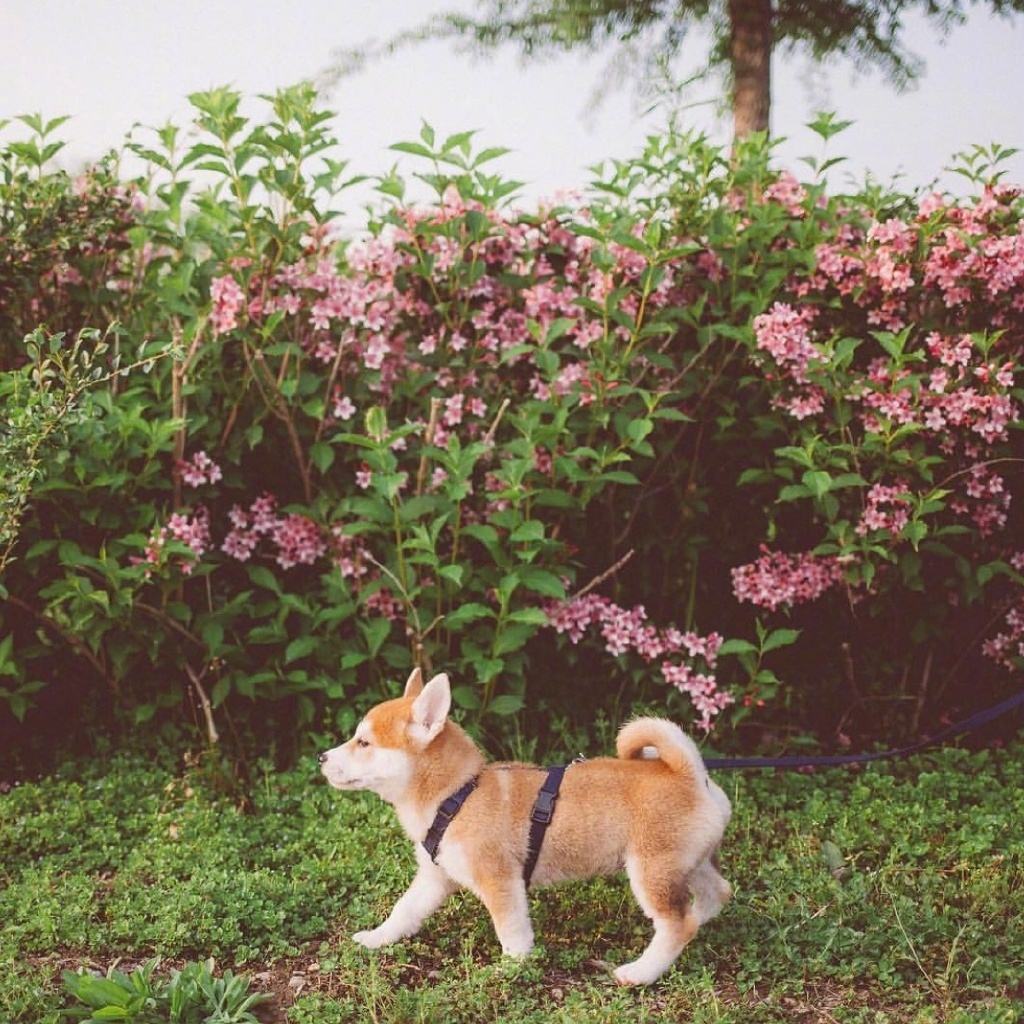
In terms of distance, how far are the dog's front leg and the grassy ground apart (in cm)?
6

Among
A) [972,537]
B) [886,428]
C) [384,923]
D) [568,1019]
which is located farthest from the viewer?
[972,537]

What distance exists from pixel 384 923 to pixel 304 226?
2923mm

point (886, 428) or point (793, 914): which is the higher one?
point (886, 428)

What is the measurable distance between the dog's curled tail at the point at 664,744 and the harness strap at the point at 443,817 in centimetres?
52

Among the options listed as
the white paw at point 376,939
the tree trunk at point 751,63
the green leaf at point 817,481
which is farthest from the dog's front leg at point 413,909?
the tree trunk at point 751,63

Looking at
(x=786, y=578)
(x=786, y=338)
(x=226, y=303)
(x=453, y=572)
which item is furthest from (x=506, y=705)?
(x=226, y=303)

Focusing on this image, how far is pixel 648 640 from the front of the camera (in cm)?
577

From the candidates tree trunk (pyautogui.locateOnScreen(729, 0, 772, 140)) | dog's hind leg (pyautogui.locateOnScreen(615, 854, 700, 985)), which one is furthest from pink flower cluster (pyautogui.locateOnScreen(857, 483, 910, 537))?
tree trunk (pyautogui.locateOnScreen(729, 0, 772, 140))

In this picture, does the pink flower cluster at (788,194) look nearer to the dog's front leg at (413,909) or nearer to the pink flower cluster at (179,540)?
the pink flower cluster at (179,540)

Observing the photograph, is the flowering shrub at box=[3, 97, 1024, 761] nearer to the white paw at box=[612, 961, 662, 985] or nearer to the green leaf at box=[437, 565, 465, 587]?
the green leaf at box=[437, 565, 465, 587]

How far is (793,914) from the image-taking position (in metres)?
4.30

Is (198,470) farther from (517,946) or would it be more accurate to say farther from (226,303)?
(517,946)

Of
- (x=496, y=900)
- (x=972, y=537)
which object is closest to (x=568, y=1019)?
(x=496, y=900)

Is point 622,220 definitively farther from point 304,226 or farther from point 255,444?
point 255,444
